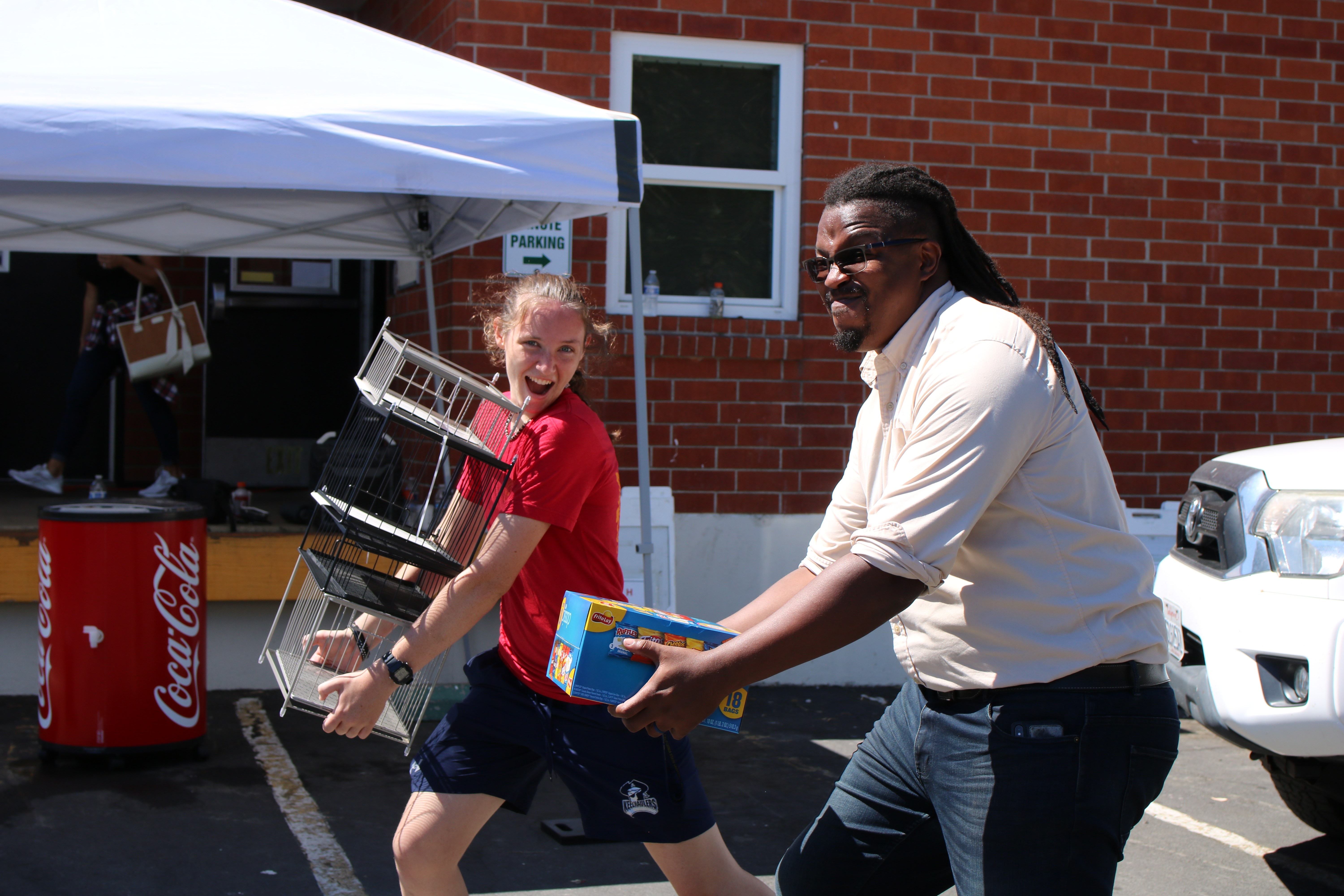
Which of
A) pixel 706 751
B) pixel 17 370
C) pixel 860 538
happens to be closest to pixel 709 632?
pixel 860 538

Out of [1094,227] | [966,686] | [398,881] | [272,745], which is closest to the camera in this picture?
[966,686]

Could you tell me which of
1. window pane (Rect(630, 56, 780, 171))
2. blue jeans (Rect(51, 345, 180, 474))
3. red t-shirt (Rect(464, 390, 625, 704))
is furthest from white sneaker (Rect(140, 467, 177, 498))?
red t-shirt (Rect(464, 390, 625, 704))

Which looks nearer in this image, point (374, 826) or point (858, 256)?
point (858, 256)

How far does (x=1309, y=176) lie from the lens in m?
7.48

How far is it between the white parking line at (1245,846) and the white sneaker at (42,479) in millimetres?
6258

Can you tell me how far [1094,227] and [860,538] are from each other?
19.0ft

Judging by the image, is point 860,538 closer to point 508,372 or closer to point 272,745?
point 508,372

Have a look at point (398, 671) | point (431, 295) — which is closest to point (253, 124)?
point (431, 295)

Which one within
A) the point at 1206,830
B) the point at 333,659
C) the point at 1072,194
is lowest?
the point at 1206,830

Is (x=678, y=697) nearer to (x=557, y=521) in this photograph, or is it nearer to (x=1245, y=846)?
(x=557, y=521)

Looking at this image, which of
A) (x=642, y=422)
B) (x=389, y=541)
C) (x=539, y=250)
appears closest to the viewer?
(x=389, y=541)

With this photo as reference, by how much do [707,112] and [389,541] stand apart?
4.51 meters

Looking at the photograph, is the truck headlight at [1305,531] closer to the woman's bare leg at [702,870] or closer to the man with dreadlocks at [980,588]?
the man with dreadlocks at [980,588]

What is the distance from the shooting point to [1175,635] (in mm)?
4074
